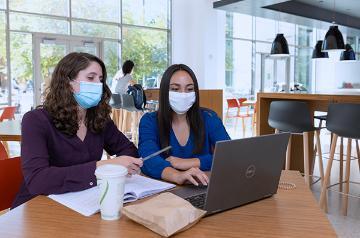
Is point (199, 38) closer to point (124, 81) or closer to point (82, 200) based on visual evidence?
point (124, 81)

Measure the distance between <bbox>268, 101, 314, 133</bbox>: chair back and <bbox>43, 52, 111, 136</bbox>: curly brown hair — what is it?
7.18 feet

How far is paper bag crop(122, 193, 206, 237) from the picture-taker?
3.09ft

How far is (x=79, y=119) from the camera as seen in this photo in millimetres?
1640

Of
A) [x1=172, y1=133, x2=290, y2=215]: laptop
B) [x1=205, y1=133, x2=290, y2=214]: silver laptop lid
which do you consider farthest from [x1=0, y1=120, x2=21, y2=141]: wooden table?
[x1=205, y1=133, x2=290, y2=214]: silver laptop lid

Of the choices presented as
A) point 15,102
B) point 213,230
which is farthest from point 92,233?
point 15,102

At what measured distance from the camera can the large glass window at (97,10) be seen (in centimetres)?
760

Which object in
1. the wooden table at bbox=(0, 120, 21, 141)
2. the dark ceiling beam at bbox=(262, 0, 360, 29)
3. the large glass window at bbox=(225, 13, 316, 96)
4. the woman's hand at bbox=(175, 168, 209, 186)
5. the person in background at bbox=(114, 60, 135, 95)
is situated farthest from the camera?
the large glass window at bbox=(225, 13, 316, 96)

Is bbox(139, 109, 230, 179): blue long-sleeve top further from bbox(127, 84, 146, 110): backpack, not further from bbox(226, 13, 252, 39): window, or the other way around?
bbox(226, 13, 252, 39): window

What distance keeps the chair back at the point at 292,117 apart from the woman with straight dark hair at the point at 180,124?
65.8 inches

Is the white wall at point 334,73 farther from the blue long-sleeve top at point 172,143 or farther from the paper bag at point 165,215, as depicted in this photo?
the paper bag at point 165,215

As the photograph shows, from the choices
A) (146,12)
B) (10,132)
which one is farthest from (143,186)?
(146,12)

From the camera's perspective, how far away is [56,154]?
5.06ft

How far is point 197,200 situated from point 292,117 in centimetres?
248

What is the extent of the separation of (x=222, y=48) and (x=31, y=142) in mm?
8507
